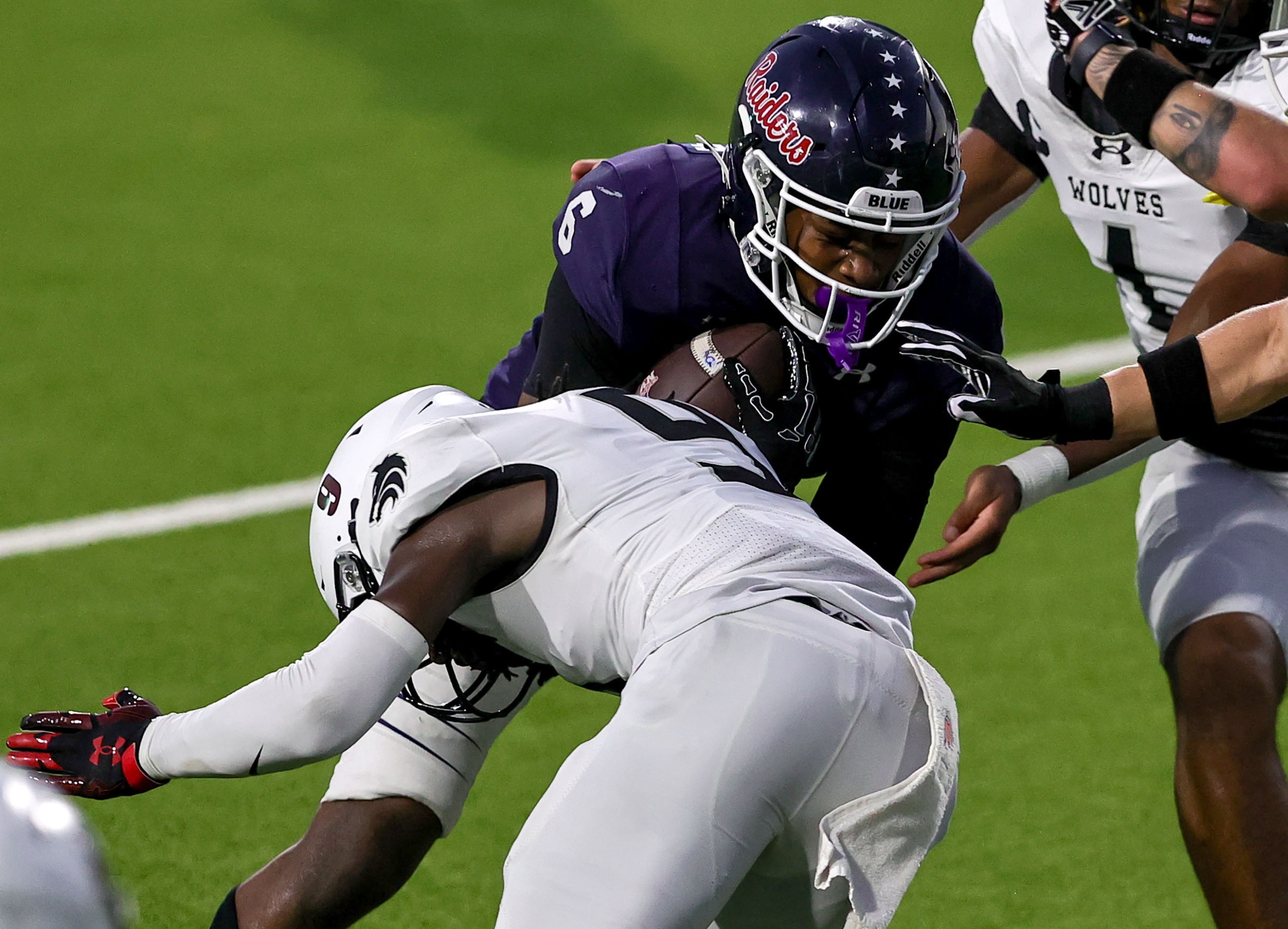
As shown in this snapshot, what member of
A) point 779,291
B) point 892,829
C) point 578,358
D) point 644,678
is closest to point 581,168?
point 578,358

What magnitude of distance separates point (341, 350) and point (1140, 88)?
3.17 meters

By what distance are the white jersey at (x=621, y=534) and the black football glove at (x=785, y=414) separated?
12.7 inches

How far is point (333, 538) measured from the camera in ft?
8.72

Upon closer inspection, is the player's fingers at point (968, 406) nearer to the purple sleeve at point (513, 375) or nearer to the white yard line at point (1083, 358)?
the purple sleeve at point (513, 375)

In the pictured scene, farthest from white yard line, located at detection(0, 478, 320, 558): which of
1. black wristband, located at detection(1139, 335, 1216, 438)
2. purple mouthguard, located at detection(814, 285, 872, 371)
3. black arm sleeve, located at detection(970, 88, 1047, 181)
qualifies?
black wristband, located at detection(1139, 335, 1216, 438)

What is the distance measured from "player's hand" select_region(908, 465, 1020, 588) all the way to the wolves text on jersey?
85 centimetres

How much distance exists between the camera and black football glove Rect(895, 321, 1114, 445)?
289cm

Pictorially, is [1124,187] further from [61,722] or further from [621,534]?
[61,722]

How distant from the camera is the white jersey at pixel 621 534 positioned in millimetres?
2371

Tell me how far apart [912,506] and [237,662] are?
1.95m

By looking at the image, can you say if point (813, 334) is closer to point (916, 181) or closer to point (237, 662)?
point (916, 181)

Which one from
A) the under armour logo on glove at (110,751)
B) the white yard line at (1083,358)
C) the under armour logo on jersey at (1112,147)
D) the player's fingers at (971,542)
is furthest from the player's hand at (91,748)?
the white yard line at (1083,358)

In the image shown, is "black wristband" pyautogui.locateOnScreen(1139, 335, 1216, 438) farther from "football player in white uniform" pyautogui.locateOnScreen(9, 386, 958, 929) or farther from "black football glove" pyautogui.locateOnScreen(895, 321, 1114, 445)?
"football player in white uniform" pyautogui.locateOnScreen(9, 386, 958, 929)

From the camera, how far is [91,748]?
8.25ft
